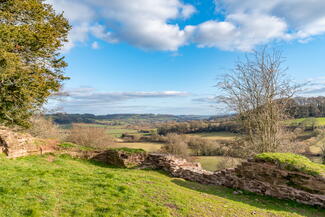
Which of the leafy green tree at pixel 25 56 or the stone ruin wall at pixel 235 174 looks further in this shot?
the leafy green tree at pixel 25 56

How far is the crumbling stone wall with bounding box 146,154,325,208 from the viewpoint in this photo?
9000 millimetres

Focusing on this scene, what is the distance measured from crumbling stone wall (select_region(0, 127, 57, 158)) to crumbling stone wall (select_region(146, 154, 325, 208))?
429 inches

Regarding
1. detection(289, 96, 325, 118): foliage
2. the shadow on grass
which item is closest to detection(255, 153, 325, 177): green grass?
the shadow on grass

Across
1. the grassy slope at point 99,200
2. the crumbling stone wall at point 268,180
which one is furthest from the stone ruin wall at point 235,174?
the grassy slope at point 99,200

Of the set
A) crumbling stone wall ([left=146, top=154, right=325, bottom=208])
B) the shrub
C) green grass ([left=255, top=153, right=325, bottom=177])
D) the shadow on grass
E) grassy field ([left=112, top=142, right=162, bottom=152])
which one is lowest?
grassy field ([left=112, top=142, right=162, bottom=152])

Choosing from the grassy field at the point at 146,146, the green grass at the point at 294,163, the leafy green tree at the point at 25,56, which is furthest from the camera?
the grassy field at the point at 146,146

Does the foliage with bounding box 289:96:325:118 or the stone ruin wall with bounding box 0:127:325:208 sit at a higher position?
the foliage with bounding box 289:96:325:118

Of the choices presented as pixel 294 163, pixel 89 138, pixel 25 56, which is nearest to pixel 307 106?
pixel 294 163

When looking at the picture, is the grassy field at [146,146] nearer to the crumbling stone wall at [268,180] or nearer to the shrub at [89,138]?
the shrub at [89,138]

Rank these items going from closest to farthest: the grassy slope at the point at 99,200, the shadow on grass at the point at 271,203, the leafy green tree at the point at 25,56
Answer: the grassy slope at the point at 99,200 → the shadow on grass at the point at 271,203 → the leafy green tree at the point at 25,56

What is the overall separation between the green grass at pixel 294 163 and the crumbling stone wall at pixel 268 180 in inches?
8.7

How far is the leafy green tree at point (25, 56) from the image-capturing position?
11.2 meters

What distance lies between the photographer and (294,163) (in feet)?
32.1

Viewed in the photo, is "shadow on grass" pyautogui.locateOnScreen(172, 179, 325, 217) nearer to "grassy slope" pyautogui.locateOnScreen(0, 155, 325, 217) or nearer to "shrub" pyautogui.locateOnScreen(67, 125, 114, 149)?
"grassy slope" pyautogui.locateOnScreen(0, 155, 325, 217)
